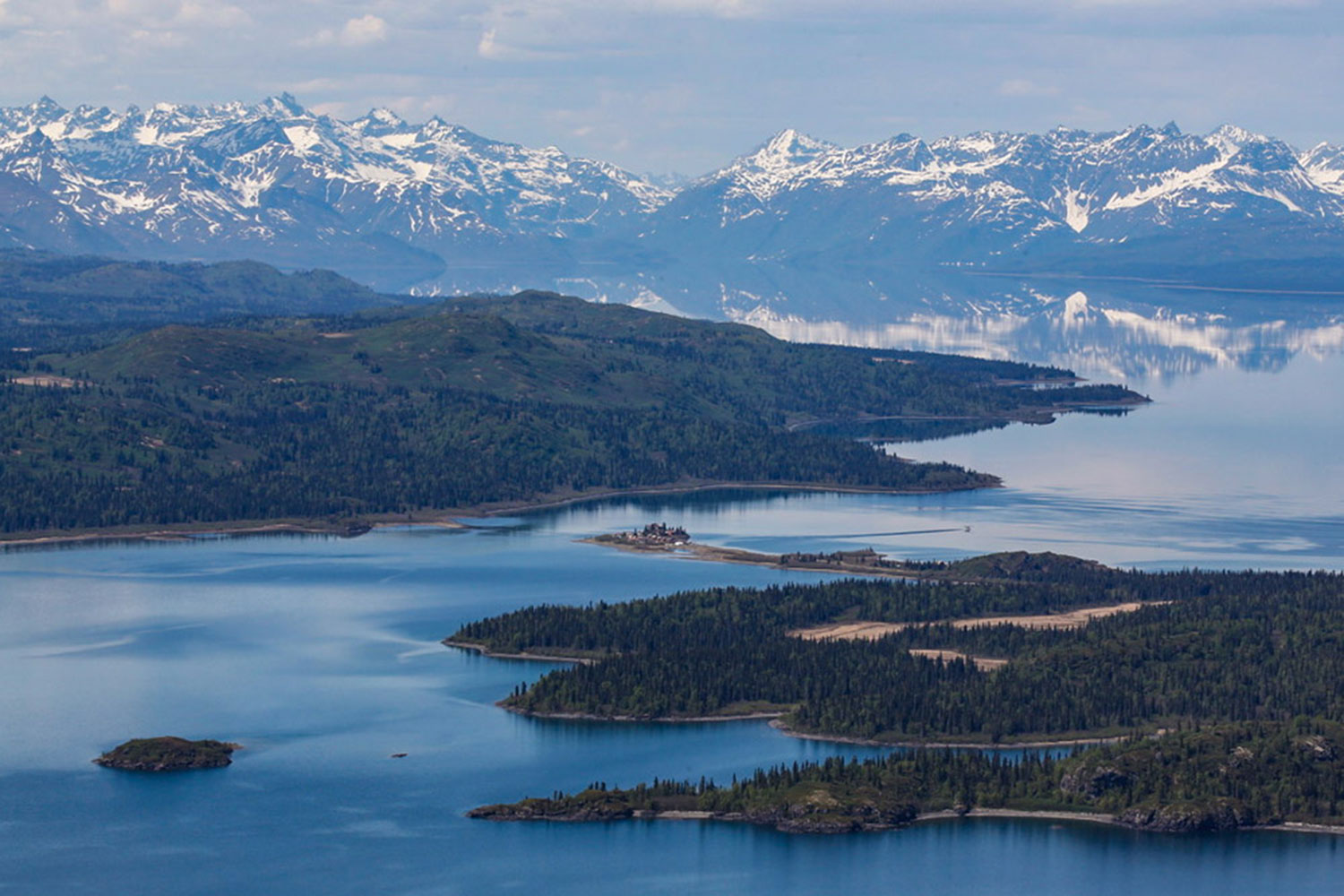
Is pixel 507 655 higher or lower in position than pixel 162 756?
higher

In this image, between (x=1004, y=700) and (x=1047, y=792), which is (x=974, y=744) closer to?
(x=1004, y=700)

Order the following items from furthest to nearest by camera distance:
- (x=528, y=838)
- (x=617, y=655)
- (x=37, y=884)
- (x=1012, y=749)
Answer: (x=617, y=655), (x=1012, y=749), (x=528, y=838), (x=37, y=884)

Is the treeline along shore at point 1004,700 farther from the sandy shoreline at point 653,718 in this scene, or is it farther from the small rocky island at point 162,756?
the small rocky island at point 162,756

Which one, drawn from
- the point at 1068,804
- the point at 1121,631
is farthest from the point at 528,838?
the point at 1121,631

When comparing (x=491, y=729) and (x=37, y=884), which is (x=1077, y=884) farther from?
(x=37, y=884)

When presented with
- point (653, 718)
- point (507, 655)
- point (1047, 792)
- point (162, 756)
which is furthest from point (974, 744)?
point (162, 756)

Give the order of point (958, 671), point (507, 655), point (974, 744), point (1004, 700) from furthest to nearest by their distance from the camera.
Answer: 1. point (507, 655)
2. point (958, 671)
3. point (1004, 700)
4. point (974, 744)

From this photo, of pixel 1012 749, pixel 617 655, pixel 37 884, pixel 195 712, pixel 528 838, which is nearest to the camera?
pixel 37 884
